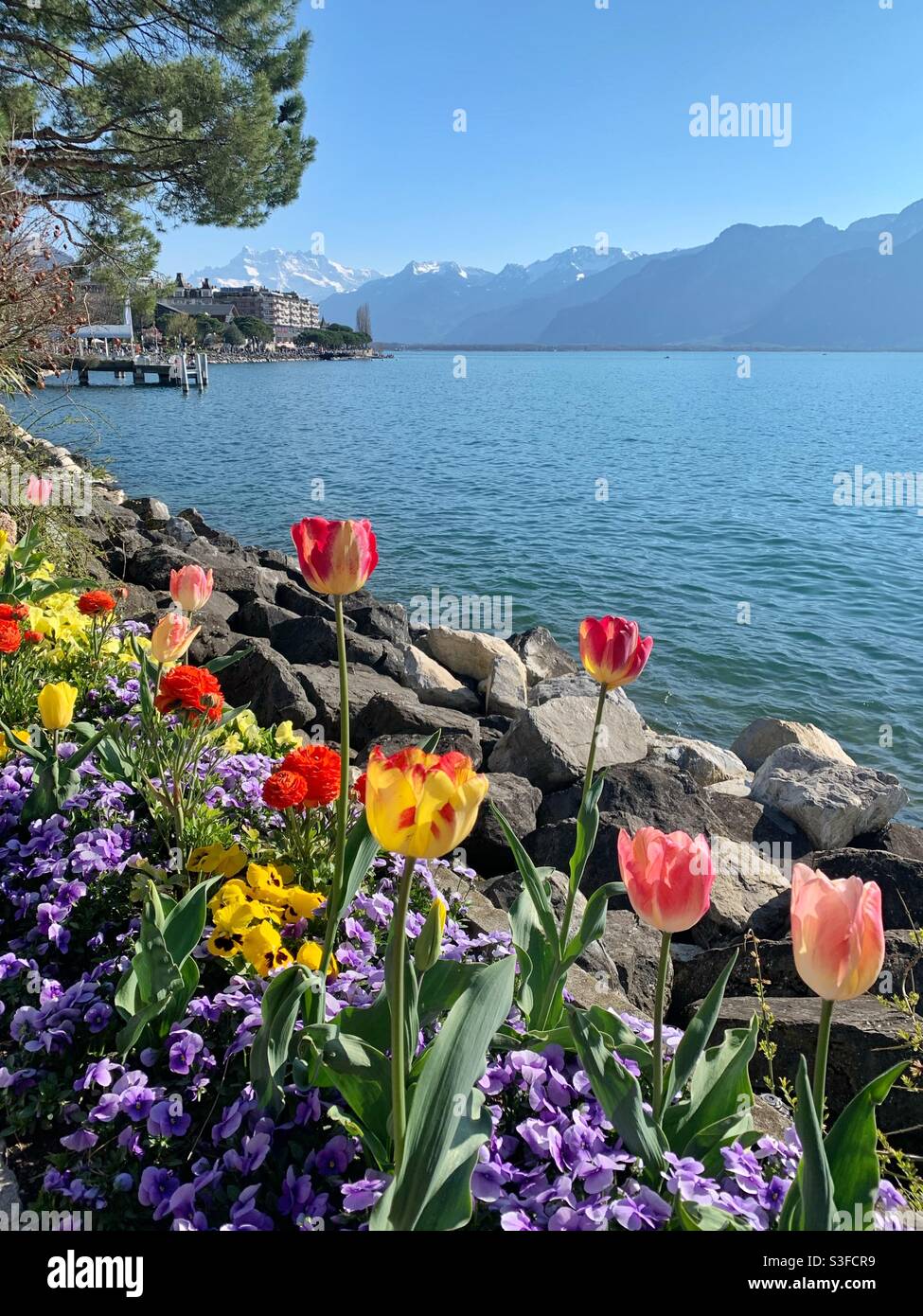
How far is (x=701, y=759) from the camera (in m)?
7.89

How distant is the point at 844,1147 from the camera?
63.6 inches

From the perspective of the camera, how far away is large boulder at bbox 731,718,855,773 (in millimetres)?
8516

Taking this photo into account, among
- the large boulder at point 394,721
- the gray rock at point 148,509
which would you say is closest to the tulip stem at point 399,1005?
the large boulder at point 394,721

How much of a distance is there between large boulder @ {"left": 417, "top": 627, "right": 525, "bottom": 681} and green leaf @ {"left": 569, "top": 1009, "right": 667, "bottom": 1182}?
7912 mm

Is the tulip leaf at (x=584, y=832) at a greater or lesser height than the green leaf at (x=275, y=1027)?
greater

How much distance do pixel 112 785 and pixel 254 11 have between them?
14.9 meters

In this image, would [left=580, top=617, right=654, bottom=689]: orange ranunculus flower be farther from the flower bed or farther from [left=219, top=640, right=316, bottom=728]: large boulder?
[left=219, top=640, right=316, bottom=728]: large boulder

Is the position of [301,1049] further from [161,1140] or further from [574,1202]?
[574,1202]

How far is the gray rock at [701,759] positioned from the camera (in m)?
7.84

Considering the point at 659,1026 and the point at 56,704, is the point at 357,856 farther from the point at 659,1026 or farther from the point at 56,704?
the point at 56,704

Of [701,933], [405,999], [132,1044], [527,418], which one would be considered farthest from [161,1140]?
[527,418]

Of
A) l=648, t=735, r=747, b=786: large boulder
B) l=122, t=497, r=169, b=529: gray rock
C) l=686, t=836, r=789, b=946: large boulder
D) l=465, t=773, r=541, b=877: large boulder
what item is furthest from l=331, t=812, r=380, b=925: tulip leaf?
l=122, t=497, r=169, b=529: gray rock

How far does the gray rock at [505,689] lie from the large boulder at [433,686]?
0.66 ft

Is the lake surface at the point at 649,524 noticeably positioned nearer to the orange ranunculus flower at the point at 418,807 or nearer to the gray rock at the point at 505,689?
the gray rock at the point at 505,689
